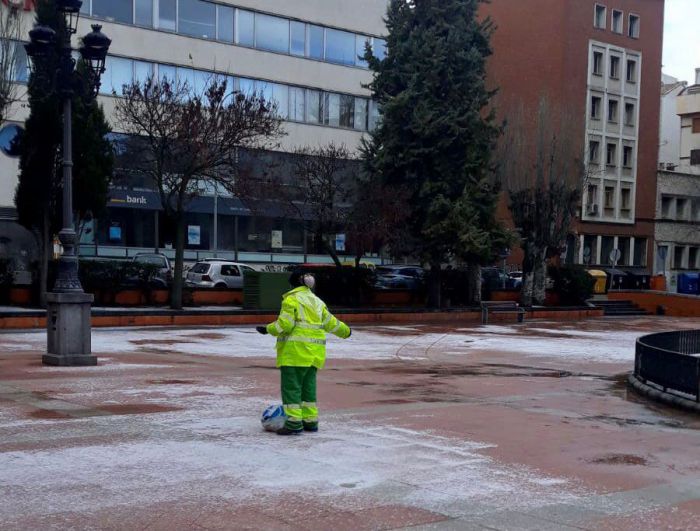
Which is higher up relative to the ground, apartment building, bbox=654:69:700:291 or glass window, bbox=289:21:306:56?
glass window, bbox=289:21:306:56

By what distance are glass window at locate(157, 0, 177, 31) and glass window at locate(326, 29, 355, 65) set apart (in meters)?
9.67

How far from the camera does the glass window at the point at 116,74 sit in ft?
140

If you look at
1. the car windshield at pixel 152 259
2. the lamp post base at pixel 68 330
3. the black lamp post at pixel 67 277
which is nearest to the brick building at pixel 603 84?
the car windshield at pixel 152 259

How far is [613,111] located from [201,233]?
3169cm

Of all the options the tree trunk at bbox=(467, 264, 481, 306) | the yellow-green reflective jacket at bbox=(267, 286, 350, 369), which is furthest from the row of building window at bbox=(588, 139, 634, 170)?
the yellow-green reflective jacket at bbox=(267, 286, 350, 369)

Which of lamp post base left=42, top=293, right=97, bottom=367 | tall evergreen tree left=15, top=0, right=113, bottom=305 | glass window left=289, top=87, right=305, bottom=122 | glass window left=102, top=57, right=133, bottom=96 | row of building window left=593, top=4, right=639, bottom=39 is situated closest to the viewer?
lamp post base left=42, top=293, right=97, bottom=367

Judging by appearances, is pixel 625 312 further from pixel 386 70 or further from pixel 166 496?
pixel 166 496

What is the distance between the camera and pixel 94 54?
1658cm

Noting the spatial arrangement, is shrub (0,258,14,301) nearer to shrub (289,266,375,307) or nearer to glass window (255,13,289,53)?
shrub (289,266,375,307)

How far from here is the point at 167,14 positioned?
148 ft

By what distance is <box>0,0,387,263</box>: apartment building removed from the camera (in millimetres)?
43531

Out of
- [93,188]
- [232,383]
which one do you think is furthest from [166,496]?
[93,188]

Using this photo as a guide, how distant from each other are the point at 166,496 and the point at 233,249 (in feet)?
138

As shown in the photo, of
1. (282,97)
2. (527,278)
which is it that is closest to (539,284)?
(527,278)
